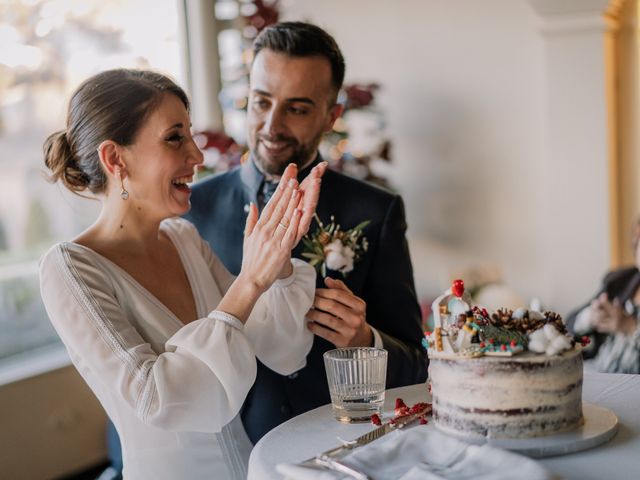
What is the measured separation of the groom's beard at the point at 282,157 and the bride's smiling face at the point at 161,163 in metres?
0.33

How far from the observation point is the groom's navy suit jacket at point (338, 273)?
2252 millimetres

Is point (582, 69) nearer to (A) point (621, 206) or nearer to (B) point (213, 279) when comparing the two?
(A) point (621, 206)

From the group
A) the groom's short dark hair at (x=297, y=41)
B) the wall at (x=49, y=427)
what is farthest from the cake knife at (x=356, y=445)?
the wall at (x=49, y=427)

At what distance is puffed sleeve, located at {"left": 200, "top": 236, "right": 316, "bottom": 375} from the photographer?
196 cm

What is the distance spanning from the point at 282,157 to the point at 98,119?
543mm

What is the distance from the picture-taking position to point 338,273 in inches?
92.0

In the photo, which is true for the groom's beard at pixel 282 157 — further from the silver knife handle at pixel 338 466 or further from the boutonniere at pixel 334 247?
the silver knife handle at pixel 338 466

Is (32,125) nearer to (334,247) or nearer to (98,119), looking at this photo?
(98,119)

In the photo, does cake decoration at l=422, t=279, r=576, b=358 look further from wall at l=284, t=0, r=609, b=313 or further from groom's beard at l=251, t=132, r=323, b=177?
wall at l=284, t=0, r=609, b=313

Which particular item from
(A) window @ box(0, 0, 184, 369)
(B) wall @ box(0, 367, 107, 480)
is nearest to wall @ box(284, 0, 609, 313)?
(A) window @ box(0, 0, 184, 369)

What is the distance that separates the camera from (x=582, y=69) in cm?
461

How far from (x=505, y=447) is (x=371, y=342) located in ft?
2.02

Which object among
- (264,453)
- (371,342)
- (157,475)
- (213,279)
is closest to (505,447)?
(264,453)

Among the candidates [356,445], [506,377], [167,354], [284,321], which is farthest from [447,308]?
[167,354]
